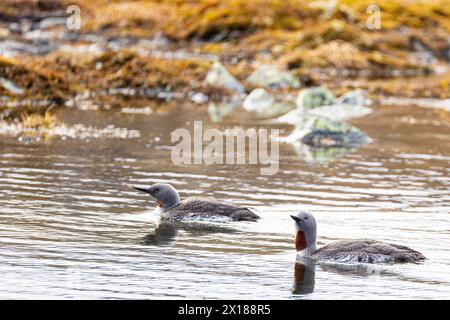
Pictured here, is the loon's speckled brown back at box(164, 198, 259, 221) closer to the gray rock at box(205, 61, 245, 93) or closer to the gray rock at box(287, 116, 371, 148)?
the gray rock at box(287, 116, 371, 148)

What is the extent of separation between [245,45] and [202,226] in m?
88.0

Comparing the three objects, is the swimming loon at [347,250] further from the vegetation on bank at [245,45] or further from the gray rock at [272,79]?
the gray rock at [272,79]

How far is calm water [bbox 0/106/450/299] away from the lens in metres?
16.6

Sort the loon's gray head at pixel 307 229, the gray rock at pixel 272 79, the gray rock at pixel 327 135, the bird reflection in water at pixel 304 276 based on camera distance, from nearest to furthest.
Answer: the bird reflection in water at pixel 304 276 < the loon's gray head at pixel 307 229 < the gray rock at pixel 327 135 < the gray rock at pixel 272 79

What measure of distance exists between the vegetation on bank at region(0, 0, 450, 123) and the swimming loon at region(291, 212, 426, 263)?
3222cm

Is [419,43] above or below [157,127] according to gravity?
above

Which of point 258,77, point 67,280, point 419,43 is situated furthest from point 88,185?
point 419,43

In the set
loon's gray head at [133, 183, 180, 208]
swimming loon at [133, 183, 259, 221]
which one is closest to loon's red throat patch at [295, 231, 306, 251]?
swimming loon at [133, 183, 259, 221]

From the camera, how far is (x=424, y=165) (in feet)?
113

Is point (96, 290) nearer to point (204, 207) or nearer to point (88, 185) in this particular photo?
point (204, 207)

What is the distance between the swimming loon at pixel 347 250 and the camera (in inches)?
726

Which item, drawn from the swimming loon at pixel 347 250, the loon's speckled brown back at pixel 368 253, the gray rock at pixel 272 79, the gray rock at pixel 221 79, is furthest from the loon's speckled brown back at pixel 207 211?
the gray rock at pixel 272 79

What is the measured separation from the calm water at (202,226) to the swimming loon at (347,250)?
22 centimetres

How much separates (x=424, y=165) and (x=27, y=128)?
49.2ft
